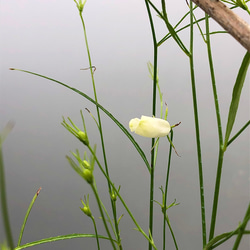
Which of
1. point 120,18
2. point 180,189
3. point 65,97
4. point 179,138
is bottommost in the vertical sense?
point 180,189

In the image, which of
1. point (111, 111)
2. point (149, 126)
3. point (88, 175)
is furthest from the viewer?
point (111, 111)

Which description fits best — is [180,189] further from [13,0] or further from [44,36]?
[13,0]

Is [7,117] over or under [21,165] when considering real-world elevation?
over

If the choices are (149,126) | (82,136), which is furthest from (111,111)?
(82,136)

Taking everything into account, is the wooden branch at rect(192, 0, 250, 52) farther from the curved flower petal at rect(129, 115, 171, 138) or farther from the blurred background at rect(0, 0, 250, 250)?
the blurred background at rect(0, 0, 250, 250)

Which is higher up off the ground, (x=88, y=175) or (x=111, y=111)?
(x=111, y=111)

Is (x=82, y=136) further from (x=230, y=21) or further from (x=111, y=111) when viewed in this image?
(x=111, y=111)

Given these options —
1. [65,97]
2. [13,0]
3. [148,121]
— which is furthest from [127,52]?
[148,121]
